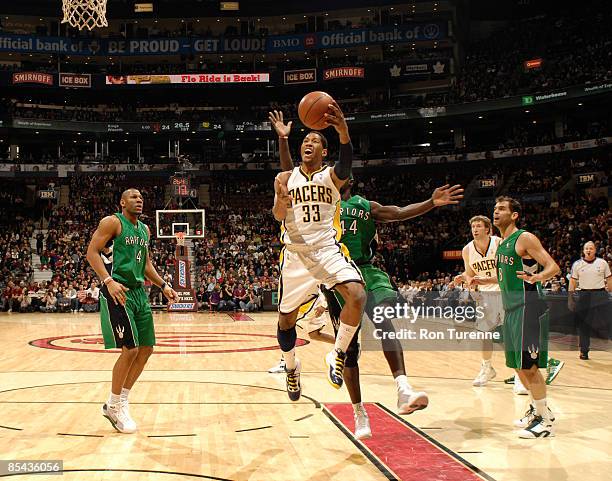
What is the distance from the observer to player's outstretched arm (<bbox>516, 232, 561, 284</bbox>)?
5660 mm

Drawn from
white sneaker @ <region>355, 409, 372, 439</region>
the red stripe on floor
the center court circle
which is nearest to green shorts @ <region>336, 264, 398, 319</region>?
white sneaker @ <region>355, 409, 372, 439</region>

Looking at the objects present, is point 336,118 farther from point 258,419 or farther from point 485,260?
point 485,260

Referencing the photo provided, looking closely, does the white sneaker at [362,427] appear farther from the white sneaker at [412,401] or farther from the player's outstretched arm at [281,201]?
the player's outstretched arm at [281,201]

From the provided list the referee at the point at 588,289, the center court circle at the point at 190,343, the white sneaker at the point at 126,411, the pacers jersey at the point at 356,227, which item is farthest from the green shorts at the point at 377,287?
the center court circle at the point at 190,343

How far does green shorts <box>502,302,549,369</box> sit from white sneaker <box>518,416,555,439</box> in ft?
1.57

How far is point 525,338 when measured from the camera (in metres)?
5.94

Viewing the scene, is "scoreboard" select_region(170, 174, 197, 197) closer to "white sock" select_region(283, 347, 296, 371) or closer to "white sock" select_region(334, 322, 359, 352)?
"white sock" select_region(283, 347, 296, 371)

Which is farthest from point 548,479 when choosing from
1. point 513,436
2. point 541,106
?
point 541,106

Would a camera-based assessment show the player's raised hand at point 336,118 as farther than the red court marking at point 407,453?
Yes

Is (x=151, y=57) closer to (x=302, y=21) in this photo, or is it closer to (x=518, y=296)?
(x=302, y=21)

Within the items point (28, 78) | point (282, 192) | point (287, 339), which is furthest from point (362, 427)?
point (28, 78)

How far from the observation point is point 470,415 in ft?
22.1

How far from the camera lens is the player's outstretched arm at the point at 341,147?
5258mm

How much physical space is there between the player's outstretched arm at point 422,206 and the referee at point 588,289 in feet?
20.7
